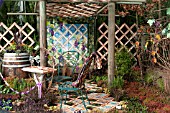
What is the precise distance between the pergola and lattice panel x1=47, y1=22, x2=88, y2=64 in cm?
40

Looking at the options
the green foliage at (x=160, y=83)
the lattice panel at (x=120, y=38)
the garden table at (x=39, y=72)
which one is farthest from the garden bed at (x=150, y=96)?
the lattice panel at (x=120, y=38)

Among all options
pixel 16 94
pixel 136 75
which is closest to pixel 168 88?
pixel 136 75

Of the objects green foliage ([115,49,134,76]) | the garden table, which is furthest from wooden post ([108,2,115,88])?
the garden table

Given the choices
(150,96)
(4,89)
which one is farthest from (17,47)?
(150,96)

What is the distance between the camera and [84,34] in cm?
711

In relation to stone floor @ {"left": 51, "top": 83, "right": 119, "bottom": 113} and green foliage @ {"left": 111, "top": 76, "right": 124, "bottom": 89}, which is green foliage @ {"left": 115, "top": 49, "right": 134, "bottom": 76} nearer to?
green foliage @ {"left": 111, "top": 76, "right": 124, "bottom": 89}

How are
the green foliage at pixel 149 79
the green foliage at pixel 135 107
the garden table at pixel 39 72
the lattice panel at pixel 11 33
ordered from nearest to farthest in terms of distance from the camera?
the green foliage at pixel 135 107
the garden table at pixel 39 72
the green foliage at pixel 149 79
the lattice panel at pixel 11 33

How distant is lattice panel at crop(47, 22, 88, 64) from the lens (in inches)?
280

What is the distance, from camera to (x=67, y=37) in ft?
23.5

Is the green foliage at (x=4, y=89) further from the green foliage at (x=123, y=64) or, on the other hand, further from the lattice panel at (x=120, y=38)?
the lattice panel at (x=120, y=38)

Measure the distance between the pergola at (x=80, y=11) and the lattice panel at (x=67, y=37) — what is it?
0.40 m

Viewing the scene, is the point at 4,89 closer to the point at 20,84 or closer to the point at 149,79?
the point at 20,84

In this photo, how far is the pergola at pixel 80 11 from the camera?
4.72m

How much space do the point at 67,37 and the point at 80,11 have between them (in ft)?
3.35
